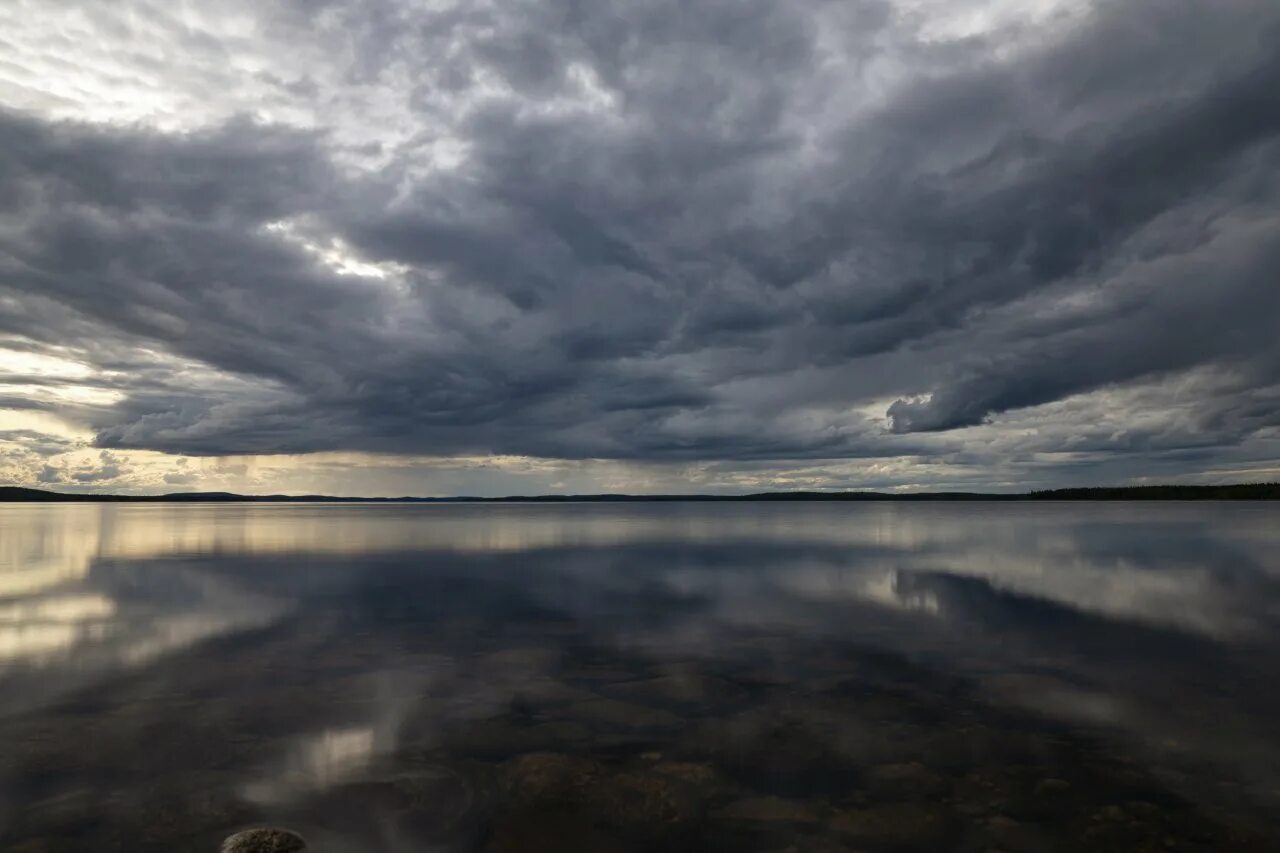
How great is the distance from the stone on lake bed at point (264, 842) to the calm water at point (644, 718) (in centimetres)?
41

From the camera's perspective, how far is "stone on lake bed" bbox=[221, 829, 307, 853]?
34.9 feet

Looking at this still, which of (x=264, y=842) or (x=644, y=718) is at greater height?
(x=264, y=842)

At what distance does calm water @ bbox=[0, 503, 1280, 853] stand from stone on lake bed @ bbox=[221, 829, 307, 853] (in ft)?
1.34

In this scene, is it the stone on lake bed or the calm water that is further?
the calm water

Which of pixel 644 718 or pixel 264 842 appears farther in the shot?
pixel 644 718

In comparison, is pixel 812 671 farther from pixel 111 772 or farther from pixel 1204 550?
pixel 1204 550

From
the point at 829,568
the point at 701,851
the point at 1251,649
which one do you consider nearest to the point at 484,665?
the point at 701,851

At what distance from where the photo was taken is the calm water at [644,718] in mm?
11719

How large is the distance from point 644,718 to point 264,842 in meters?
8.65

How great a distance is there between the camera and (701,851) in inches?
427

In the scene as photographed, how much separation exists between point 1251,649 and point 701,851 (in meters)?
24.7

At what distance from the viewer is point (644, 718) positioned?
56.1 ft

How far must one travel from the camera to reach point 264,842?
10.8 metres

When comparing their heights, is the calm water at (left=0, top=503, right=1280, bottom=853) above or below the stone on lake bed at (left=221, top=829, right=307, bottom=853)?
below
